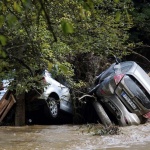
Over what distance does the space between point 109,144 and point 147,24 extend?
12.2 metres

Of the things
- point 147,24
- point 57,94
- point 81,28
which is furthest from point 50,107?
point 147,24

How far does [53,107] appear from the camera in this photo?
1155 cm

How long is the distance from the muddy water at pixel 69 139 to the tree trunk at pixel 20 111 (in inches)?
39.5

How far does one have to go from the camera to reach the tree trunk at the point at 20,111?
11195 mm

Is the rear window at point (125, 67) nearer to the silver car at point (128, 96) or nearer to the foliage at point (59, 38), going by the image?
the silver car at point (128, 96)

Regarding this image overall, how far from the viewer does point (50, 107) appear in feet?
37.5

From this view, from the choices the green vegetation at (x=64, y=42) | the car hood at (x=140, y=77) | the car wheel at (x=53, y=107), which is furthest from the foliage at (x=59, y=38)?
the car wheel at (x=53, y=107)

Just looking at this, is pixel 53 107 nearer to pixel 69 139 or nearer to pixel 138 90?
pixel 138 90

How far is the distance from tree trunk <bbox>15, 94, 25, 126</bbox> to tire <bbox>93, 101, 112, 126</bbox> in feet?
6.45

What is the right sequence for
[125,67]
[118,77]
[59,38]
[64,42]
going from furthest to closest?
[125,67], [118,77], [64,42], [59,38]

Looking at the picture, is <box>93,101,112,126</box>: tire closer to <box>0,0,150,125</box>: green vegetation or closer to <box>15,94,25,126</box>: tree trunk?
<box>0,0,150,125</box>: green vegetation

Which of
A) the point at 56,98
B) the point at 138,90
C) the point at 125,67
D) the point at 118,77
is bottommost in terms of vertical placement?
the point at 138,90

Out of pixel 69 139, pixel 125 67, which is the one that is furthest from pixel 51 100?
pixel 69 139

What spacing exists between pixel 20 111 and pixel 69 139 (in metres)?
3.30
